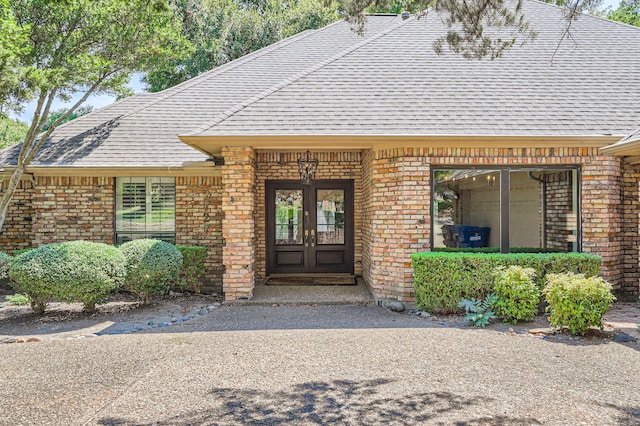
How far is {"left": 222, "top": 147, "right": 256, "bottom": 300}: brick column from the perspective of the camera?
777 centimetres

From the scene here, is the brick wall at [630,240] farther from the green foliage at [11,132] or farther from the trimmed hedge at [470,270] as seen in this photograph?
the green foliage at [11,132]

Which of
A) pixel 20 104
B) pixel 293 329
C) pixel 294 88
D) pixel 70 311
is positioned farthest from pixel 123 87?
pixel 293 329

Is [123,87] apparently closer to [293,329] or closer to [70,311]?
[70,311]

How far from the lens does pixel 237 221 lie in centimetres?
780

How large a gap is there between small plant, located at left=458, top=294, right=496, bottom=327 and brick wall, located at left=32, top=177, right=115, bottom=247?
7306 mm

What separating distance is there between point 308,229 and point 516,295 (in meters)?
5.30

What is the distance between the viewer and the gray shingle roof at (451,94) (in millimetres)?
7465

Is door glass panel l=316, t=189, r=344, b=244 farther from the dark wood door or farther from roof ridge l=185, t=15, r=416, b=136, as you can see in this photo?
roof ridge l=185, t=15, r=416, b=136

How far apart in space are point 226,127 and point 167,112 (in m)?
4.11

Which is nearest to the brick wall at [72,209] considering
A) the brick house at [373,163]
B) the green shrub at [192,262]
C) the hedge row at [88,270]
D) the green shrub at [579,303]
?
the brick house at [373,163]

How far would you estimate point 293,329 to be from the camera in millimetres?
6207

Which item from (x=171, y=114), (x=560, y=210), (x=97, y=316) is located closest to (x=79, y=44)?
(x=171, y=114)

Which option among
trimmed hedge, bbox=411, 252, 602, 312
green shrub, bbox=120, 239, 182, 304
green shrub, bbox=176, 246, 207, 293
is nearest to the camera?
trimmed hedge, bbox=411, 252, 602, 312

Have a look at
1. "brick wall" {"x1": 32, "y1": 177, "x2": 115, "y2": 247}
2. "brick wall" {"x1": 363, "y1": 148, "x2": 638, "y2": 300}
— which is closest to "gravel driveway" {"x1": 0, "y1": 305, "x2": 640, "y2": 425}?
"brick wall" {"x1": 363, "y1": 148, "x2": 638, "y2": 300}
